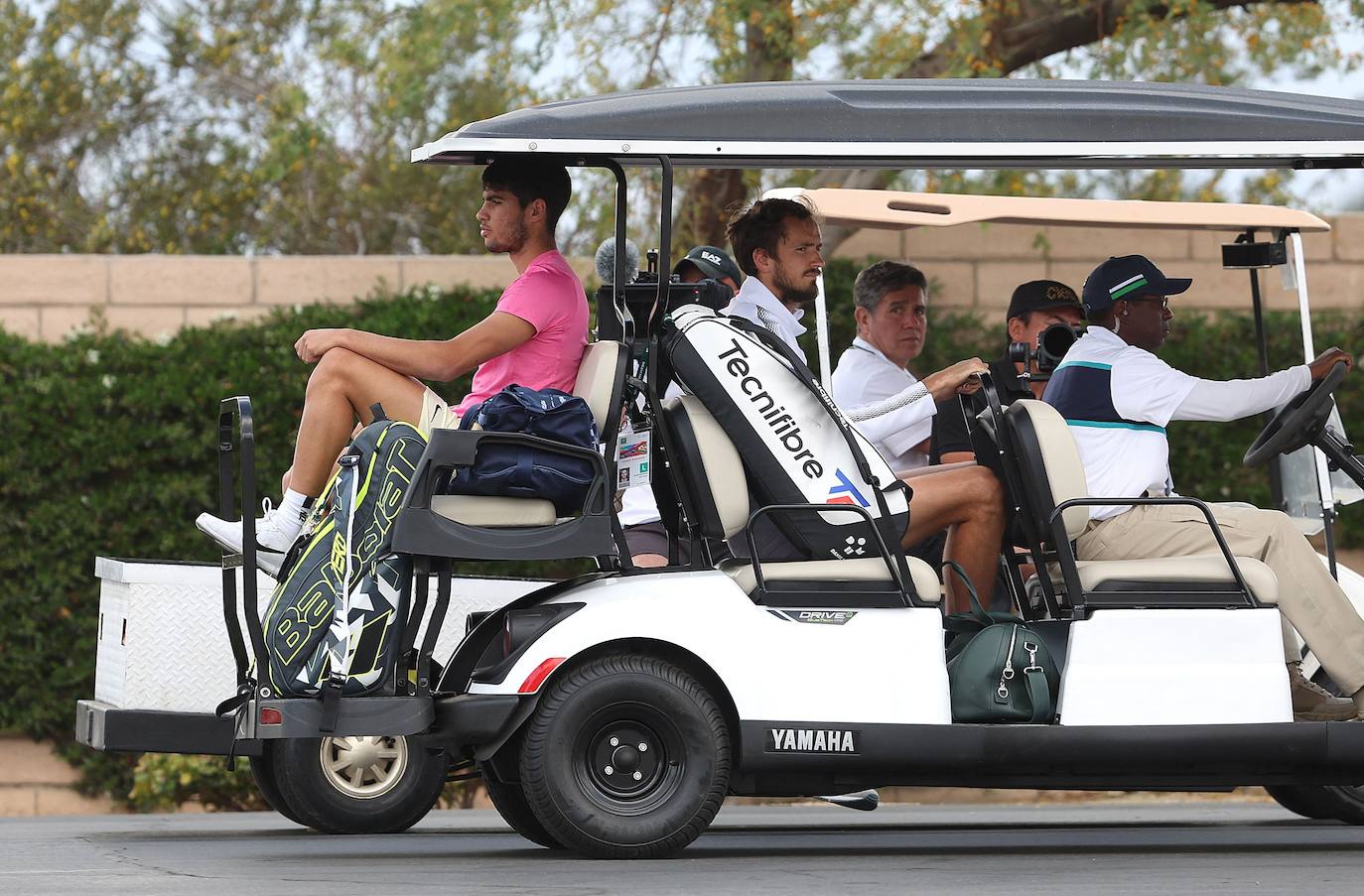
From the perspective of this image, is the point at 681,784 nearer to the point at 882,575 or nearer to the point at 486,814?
the point at 882,575

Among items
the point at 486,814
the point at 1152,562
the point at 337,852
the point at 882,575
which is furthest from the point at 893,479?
the point at 486,814

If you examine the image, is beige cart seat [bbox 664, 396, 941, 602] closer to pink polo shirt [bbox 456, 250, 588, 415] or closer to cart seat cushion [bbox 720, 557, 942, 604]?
cart seat cushion [bbox 720, 557, 942, 604]

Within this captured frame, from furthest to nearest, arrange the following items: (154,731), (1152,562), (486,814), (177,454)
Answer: (177,454), (486,814), (154,731), (1152,562)

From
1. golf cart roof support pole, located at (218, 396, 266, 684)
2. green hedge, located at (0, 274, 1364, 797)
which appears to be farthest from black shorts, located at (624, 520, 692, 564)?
green hedge, located at (0, 274, 1364, 797)

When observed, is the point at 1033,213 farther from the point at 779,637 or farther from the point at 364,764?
the point at 364,764

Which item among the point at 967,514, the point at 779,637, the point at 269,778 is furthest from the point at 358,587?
the point at 967,514

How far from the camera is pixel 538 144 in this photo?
5238mm

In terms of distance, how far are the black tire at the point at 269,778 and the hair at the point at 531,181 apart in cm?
197

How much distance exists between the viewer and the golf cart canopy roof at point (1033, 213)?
6.90 m

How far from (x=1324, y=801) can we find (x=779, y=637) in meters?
2.71

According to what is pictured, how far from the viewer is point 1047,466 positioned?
5633 millimetres

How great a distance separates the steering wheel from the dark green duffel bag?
40.6 inches

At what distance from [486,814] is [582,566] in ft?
4.77

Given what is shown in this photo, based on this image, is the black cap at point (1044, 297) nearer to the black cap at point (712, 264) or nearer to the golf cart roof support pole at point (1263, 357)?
the golf cart roof support pole at point (1263, 357)
